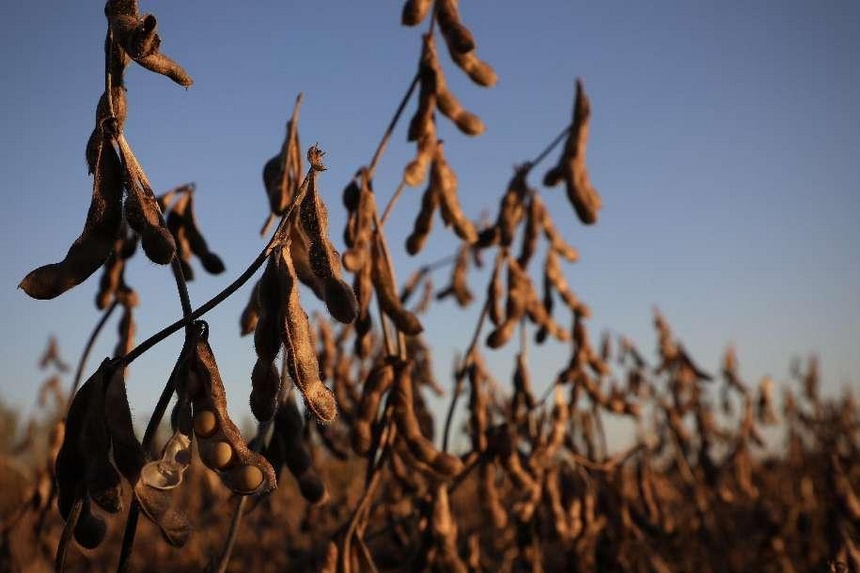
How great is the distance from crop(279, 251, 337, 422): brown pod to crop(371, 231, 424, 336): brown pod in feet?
3.21

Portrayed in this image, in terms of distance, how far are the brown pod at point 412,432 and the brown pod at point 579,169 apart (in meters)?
0.97

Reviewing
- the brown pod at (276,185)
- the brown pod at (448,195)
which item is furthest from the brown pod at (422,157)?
the brown pod at (276,185)

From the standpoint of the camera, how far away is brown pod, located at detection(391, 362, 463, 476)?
2.20m

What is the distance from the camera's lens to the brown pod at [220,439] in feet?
4.24

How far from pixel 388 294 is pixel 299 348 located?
1.06 meters

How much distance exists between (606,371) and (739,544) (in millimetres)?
2816

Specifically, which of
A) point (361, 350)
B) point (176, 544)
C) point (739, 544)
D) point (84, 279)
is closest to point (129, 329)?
point (361, 350)

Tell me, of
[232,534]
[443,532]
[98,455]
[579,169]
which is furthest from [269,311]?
[579,169]

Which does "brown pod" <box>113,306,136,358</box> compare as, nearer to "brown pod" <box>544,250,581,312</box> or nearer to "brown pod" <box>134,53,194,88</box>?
"brown pod" <box>134,53,194,88</box>

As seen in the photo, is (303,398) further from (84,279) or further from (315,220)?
(84,279)

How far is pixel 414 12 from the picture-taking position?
8.04 feet

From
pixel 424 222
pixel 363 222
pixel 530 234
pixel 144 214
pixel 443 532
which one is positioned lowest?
pixel 443 532

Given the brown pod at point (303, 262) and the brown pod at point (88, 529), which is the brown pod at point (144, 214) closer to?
the brown pod at point (303, 262)

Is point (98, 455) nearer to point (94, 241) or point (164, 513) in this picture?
point (164, 513)
